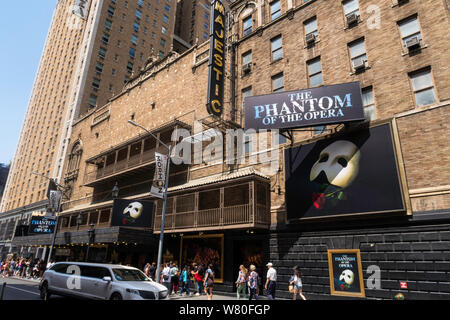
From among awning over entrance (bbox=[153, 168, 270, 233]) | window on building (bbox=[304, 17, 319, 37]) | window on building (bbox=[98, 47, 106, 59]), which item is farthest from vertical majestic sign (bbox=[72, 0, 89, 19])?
window on building (bbox=[304, 17, 319, 37])

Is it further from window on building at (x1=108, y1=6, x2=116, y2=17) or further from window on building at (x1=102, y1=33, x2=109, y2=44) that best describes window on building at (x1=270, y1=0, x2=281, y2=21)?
window on building at (x1=108, y1=6, x2=116, y2=17)

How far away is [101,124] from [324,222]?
3180 cm

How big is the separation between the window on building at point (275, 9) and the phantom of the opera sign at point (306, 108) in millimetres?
9023

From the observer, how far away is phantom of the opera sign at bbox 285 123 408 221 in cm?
1385

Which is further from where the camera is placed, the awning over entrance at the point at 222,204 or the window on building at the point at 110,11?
the window on building at the point at 110,11

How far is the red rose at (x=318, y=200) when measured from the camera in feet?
51.4

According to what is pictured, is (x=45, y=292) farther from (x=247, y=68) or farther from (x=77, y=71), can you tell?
(x=77, y=71)

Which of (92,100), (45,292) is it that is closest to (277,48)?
(45,292)

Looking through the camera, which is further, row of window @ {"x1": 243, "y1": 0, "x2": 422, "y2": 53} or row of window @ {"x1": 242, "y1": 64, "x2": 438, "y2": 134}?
row of window @ {"x1": 243, "y1": 0, "x2": 422, "y2": 53}

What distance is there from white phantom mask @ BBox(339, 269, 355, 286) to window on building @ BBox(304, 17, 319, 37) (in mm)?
14852

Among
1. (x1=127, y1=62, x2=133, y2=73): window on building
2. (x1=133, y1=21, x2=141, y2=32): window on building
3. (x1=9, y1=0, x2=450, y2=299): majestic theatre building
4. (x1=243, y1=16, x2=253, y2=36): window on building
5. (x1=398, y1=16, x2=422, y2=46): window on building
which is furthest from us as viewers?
(x1=133, y1=21, x2=141, y2=32): window on building

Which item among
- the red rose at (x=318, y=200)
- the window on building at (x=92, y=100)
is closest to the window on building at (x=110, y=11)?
the window on building at (x=92, y=100)

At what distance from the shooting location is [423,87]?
14.7 meters

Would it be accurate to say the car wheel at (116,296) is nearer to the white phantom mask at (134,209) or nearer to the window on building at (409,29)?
the white phantom mask at (134,209)
